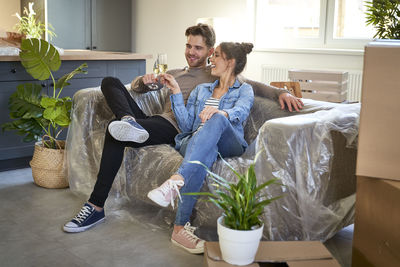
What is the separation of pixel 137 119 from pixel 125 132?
0.31 m

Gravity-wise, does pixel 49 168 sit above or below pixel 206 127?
below

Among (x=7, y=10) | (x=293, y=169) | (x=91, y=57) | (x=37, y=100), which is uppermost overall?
(x=7, y=10)

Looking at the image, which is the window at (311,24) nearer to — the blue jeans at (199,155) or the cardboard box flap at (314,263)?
the blue jeans at (199,155)

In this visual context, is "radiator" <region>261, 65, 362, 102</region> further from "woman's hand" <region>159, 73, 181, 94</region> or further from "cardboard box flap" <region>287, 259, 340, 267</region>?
"cardboard box flap" <region>287, 259, 340, 267</region>

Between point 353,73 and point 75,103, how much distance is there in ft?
8.54

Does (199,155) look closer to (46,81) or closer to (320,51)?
(46,81)

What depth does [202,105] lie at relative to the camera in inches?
109

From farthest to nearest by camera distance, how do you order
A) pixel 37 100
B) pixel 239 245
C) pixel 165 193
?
pixel 37 100
pixel 165 193
pixel 239 245

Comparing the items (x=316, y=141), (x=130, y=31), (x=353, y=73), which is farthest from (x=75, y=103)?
(x=130, y=31)

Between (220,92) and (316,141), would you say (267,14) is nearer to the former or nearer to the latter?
(220,92)

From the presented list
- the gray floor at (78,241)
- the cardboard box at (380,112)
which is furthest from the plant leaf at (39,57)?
the cardboard box at (380,112)

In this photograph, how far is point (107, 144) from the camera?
2607 mm

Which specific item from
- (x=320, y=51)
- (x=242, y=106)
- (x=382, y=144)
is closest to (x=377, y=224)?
(x=382, y=144)

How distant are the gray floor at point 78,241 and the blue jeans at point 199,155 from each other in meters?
0.20
